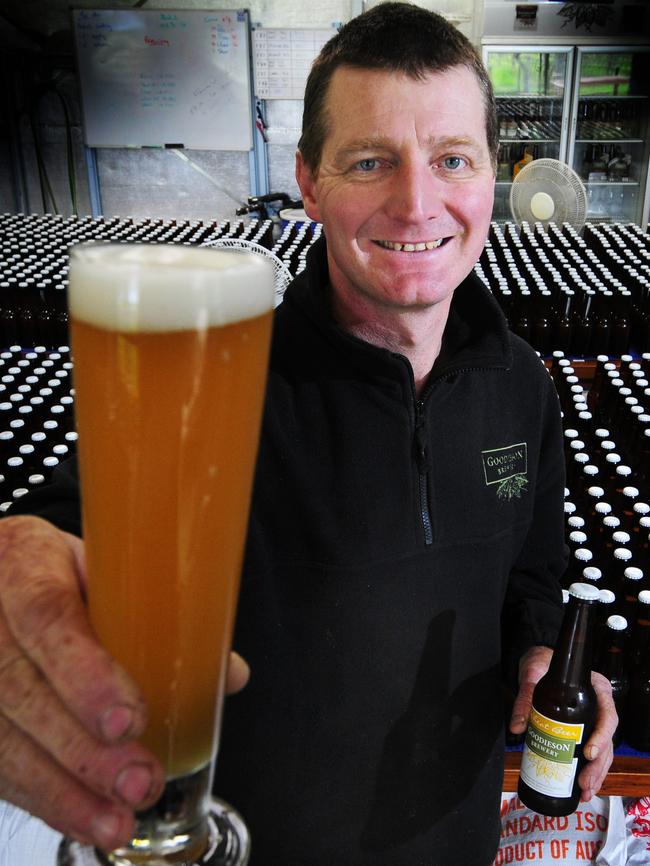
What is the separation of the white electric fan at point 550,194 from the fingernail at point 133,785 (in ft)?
12.8

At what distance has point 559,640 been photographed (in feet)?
3.38

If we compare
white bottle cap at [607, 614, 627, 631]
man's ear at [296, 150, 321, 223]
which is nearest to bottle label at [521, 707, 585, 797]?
white bottle cap at [607, 614, 627, 631]

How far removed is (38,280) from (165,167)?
13.5ft

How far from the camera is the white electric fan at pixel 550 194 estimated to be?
3748 millimetres

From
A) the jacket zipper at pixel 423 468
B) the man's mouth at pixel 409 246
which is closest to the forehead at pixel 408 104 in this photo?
the man's mouth at pixel 409 246

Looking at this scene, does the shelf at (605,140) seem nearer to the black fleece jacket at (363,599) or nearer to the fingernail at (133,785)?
the black fleece jacket at (363,599)

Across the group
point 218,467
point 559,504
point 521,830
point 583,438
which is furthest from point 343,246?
point 521,830

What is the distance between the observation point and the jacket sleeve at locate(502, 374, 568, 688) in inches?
45.1

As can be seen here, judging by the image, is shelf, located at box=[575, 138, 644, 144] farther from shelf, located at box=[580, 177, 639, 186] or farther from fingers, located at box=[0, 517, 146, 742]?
fingers, located at box=[0, 517, 146, 742]

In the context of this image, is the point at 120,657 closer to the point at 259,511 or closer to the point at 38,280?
the point at 259,511

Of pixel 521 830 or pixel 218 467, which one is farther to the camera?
pixel 521 830

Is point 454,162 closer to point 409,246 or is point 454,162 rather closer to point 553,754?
point 409,246

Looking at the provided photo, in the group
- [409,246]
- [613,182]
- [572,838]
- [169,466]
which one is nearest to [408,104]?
[409,246]

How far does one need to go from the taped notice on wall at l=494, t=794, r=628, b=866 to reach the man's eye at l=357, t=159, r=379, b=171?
1386mm
